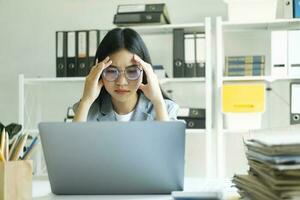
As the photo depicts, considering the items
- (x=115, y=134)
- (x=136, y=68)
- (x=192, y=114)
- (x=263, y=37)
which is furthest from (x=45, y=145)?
(x=263, y=37)

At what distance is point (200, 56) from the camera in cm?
281

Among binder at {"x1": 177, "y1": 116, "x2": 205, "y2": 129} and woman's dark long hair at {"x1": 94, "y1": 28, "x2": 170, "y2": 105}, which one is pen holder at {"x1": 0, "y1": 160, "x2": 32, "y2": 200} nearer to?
woman's dark long hair at {"x1": 94, "y1": 28, "x2": 170, "y2": 105}

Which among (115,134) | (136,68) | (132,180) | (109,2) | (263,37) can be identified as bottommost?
(132,180)

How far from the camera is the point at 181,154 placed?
981 mm

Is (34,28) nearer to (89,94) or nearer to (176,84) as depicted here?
(176,84)

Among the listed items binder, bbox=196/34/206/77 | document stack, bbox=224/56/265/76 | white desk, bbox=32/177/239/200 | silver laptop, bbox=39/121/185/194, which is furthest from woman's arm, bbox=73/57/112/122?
document stack, bbox=224/56/265/76

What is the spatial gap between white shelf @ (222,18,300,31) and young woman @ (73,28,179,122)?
3.38 ft

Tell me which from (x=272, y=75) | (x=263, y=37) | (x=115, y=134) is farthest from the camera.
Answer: (x=263, y=37)

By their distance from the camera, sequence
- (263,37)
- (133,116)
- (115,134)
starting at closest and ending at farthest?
(115,134)
(133,116)
(263,37)

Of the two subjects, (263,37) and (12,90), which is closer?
(263,37)

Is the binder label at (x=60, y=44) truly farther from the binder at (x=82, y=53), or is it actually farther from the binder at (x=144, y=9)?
the binder at (x=144, y=9)

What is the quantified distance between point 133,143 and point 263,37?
2.28m

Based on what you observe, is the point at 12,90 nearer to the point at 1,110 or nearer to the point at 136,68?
the point at 1,110

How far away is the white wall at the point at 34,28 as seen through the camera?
326 centimetres
